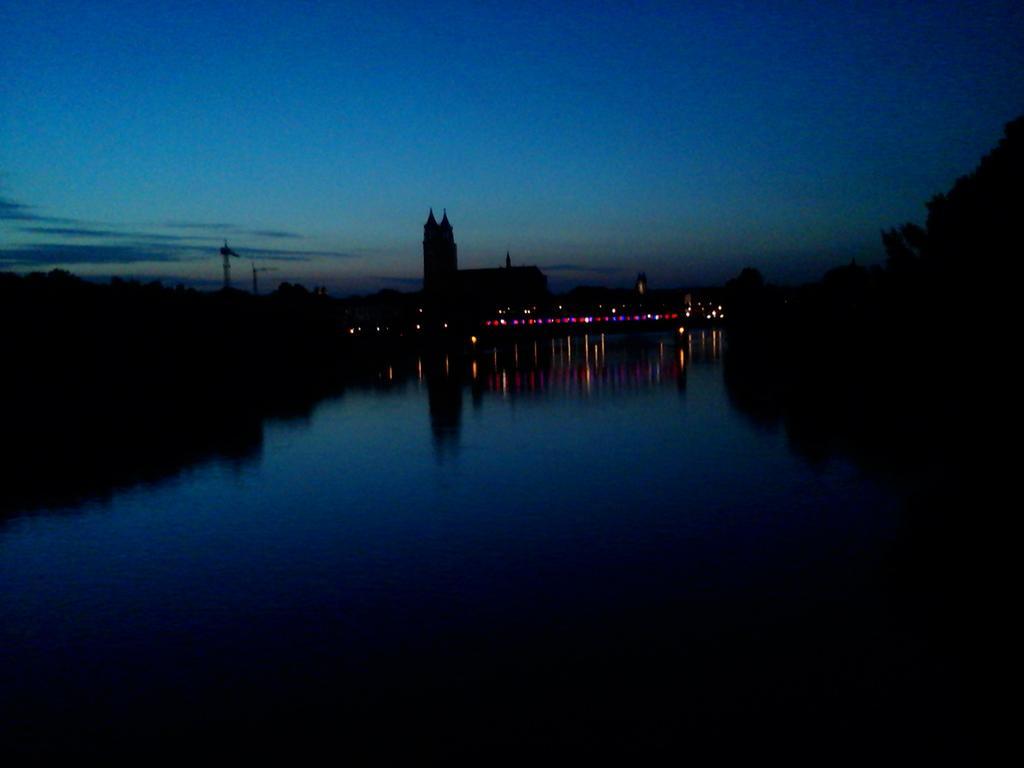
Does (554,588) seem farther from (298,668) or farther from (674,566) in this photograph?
(298,668)

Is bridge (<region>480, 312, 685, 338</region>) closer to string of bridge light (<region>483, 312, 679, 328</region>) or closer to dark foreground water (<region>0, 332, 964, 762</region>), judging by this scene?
string of bridge light (<region>483, 312, 679, 328</region>)

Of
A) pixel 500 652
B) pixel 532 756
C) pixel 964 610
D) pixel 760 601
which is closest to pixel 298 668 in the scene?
pixel 500 652

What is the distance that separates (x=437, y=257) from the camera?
142 meters

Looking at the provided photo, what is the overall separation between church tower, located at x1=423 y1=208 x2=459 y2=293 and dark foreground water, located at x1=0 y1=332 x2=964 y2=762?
119341mm

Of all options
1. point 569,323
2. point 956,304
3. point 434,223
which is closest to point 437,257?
point 434,223

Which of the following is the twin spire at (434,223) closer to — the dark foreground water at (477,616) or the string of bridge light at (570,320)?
the string of bridge light at (570,320)

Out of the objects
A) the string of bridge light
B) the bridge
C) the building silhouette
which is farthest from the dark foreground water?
the building silhouette

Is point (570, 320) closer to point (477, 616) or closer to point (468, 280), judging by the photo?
point (468, 280)

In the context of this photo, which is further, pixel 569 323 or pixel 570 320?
pixel 569 323

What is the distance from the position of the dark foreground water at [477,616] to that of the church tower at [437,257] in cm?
11934

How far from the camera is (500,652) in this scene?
416 inches

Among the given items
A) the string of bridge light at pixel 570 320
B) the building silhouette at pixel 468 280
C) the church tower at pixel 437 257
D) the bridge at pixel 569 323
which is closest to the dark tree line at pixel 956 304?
the bridge at pixel 569 323

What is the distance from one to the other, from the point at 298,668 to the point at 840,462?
1586 cm

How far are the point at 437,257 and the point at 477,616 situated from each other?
5237 inches
